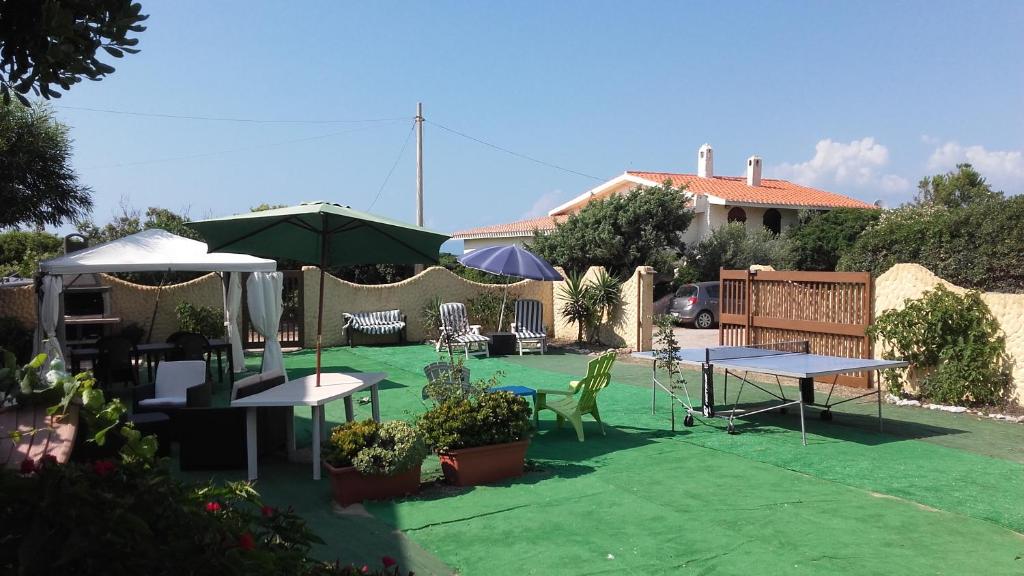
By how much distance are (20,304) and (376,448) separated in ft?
34.9

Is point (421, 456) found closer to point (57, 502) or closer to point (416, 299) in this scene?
point (57, 502)

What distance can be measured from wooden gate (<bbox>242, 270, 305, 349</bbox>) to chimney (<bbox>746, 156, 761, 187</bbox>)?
23965mm

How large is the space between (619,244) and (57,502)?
70.6 feet

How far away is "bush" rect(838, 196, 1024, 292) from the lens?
596 inches

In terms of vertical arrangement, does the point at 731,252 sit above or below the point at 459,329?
above

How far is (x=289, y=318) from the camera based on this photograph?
16.4 meters

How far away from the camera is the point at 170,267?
30.7ft

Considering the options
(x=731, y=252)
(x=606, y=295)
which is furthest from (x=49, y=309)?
(x=731, y=252)

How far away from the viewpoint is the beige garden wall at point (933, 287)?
855cm

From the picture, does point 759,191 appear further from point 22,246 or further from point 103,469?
point 103,469

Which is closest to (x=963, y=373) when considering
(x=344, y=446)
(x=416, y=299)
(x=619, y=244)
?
(x=344, y=446)

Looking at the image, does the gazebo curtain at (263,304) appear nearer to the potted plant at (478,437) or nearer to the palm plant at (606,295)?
the potted plant at (478,437)

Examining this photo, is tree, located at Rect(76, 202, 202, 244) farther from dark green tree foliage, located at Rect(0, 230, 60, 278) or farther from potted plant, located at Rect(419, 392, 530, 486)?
potted plant, located at Rect(419, 392, 530, 486)

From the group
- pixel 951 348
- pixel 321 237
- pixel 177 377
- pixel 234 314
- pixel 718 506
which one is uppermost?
pixel 321 237
